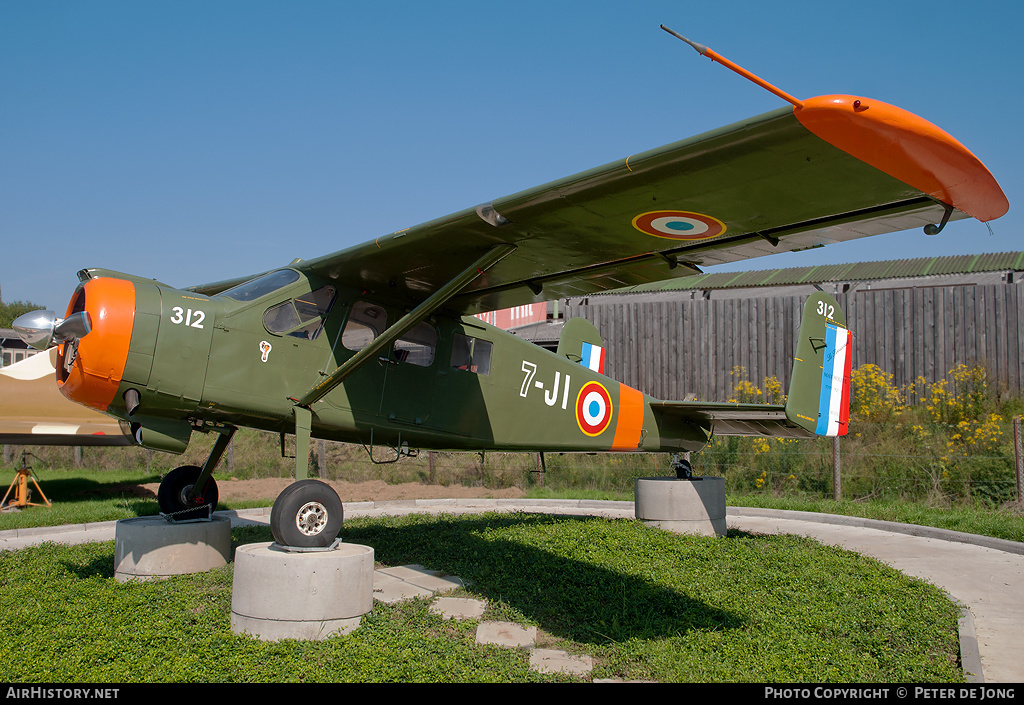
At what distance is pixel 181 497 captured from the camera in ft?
28.1

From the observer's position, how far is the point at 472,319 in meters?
9.06

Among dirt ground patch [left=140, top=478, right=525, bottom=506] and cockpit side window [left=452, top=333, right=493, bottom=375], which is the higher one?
cockpit side window [left=452, top=333, right=493, bottom=375]

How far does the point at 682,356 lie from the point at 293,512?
57.0 ft

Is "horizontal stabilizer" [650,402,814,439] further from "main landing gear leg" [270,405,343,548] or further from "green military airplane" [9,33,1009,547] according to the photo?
"main landing gear leg" [270,405,343,548]

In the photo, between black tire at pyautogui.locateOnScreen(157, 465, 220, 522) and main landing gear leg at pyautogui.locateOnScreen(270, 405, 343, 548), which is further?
black tire at pyautogui.locateOnScreen(157, 465, 220, 522)

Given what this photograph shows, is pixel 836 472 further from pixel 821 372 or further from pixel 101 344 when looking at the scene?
pixel 101 344

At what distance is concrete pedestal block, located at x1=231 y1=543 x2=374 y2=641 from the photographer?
5.61 meters

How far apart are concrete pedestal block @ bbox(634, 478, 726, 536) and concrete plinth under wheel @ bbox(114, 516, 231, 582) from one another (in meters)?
6.11

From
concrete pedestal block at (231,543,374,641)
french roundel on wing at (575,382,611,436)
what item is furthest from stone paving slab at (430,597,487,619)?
french roundel on wing at (575,382,611,436)

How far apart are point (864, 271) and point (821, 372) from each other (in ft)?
61.6

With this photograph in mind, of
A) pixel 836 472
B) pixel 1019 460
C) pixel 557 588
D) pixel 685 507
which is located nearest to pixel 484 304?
pixel 557 588

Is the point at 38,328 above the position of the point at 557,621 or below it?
above
